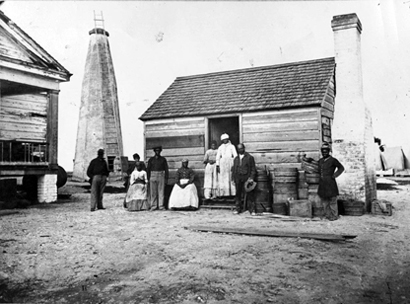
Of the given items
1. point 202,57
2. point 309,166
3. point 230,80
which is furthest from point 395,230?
point 202,57

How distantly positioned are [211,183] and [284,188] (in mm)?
2355

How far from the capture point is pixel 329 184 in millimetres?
8516

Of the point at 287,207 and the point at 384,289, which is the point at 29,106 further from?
the point at 384,289

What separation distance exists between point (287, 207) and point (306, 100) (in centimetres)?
320

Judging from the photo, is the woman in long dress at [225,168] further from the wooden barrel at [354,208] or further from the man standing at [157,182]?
the wooden barrel at [354,208]

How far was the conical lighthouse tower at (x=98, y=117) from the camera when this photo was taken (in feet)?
75.9

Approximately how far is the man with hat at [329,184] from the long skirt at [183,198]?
372 cm

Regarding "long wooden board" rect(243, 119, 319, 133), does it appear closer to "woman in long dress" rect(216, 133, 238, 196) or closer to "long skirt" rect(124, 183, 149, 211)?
"woman in long dress" rect(216, 133, 238, 196)

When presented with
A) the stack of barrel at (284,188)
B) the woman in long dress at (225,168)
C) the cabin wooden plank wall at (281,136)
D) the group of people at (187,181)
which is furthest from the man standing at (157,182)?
the stack of barrel at (284,188)

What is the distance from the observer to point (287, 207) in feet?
30.6

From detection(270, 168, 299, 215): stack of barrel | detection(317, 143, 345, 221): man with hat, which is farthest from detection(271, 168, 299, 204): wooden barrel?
detection(317, 143, 345, 221): man with hat

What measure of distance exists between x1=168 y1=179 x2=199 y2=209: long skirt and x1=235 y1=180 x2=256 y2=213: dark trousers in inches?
56.6

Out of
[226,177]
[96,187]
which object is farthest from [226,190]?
[96,187]

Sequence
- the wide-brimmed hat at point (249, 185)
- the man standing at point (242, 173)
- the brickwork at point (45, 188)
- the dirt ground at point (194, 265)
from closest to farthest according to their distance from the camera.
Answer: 1. the dirt ground at point (194, 265)
2. the wide-brimmed hat at point (249, 185)
3. the man standing at point (242, 173)
4. the brickwork at point (45, 188)
